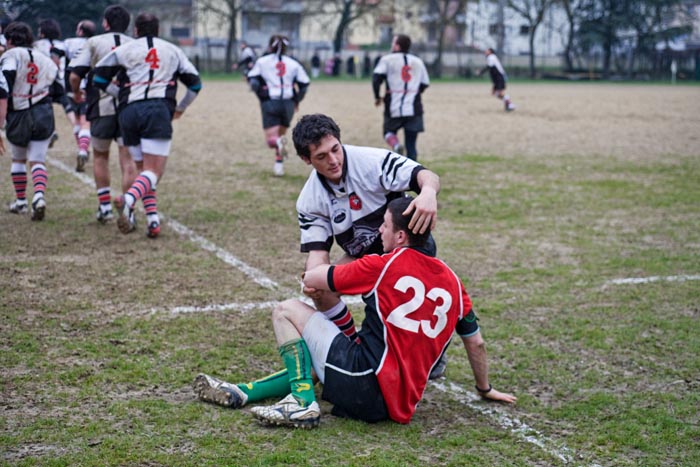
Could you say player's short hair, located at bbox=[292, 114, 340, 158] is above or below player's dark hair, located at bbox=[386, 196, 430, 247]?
above

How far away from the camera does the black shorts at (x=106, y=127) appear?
8.66 metres

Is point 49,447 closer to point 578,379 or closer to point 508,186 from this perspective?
point 578,379

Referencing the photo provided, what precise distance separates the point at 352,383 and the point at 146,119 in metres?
4.70

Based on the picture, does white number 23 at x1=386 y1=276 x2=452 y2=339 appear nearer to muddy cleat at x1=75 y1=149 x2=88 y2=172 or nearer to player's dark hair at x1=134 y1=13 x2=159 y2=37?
player's dark hair at x1=134 y1=13 x2=159 y2=37

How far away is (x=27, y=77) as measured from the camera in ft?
29.5

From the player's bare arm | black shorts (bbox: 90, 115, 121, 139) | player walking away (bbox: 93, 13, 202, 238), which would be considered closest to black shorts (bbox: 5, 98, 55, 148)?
black shorts (bbox: 90, 115, 121, 139)

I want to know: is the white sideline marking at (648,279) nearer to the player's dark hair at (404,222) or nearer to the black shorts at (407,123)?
the player's dark hair at (404,222)

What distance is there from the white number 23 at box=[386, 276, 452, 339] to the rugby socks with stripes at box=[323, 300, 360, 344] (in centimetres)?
59

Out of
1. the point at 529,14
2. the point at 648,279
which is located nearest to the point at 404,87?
the point at 648,279

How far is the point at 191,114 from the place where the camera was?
73.0ft

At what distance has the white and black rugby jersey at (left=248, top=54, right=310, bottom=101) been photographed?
501 inches

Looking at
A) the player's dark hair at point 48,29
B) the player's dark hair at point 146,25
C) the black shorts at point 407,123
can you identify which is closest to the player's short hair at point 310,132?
the player's dark hair at point 146,25

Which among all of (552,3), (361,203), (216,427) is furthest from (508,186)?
(552,3)

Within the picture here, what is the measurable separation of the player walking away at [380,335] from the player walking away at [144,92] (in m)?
4.08
